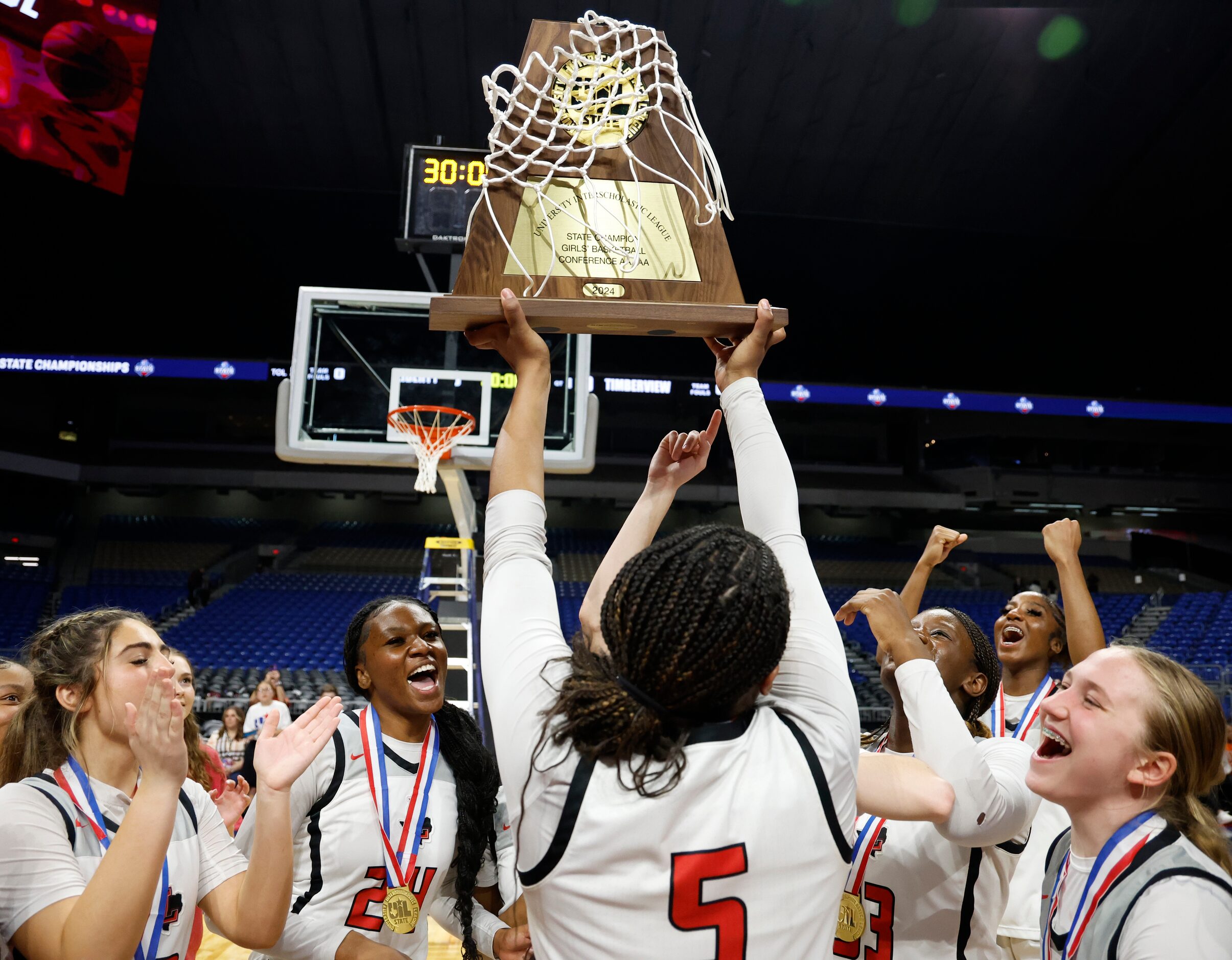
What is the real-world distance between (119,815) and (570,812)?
4.54 ft

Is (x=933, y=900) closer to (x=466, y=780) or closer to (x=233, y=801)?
(x=466, y=780)

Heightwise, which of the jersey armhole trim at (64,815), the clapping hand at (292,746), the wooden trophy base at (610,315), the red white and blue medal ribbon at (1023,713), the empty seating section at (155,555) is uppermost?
the empty seating section at (155,555)

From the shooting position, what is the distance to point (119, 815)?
2078 mm

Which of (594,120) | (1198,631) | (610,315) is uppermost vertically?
(1198,631)

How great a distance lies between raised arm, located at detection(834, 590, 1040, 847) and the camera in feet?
4.94

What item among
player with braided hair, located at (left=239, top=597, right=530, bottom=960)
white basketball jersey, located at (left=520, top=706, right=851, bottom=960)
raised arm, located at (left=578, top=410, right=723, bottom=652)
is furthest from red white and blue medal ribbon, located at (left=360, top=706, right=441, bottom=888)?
white basketball jersey, located at (left=520, top=706, right=851, bottom=960)

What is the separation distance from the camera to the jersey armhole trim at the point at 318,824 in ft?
7.88

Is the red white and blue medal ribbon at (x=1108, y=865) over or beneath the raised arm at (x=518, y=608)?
beneath

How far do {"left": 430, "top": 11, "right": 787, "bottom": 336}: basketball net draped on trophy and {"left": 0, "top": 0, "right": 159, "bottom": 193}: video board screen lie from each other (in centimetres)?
913

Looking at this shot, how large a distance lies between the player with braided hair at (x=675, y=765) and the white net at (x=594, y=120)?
81 centimetres

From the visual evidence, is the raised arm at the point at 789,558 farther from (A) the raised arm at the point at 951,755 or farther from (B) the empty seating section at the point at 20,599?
(B) the empty seating section at the point at 20,599

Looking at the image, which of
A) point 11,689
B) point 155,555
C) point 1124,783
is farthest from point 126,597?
point 1124,783

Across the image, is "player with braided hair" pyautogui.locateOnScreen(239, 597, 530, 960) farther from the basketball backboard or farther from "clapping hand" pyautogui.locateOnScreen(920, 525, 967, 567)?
the basketball backboard

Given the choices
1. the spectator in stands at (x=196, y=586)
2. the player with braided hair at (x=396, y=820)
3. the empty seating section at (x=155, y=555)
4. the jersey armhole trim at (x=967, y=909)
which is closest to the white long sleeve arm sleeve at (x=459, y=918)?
the player with braided hair at (x=396, y=820)
